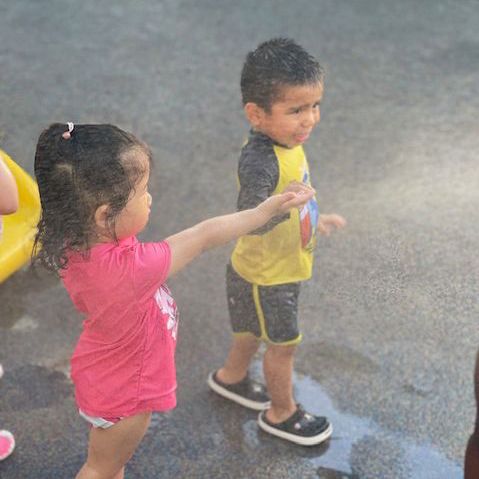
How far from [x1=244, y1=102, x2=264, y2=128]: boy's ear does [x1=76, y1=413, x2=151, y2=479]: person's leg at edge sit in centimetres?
80

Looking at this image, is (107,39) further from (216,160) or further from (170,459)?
(170,459)

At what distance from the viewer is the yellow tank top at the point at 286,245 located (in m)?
2.02

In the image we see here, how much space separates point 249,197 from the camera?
1905 millimetres

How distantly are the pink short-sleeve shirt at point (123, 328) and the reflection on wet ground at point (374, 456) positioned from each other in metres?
0.74

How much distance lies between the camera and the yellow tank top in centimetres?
202

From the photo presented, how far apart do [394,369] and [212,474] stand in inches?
29.5

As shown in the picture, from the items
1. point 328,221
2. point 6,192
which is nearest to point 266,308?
point 328,221

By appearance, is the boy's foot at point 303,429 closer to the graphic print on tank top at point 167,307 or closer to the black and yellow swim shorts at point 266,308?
the black and yellow swim shorts at point 266,308

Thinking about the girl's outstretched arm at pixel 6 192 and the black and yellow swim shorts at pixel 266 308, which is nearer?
the girl's outstretched arm at pixel 6 192

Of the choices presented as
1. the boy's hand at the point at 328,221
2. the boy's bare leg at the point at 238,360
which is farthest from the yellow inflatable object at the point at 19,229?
the boy's hand at the point at 328,221

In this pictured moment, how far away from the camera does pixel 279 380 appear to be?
2291 mm

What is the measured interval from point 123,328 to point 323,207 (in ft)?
6.57

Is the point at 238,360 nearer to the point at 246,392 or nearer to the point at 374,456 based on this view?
the point at 246,392

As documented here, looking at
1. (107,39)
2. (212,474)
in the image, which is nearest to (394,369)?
(212,474)
